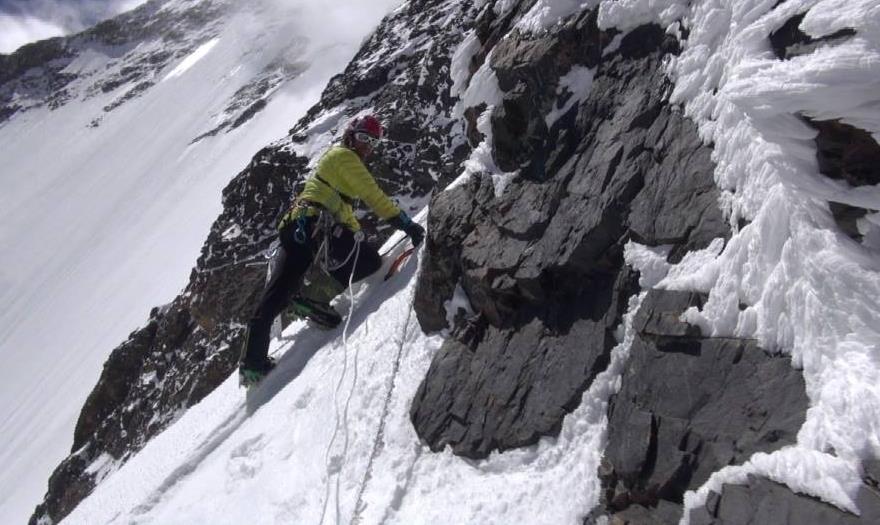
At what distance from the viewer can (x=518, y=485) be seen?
3.09 meters

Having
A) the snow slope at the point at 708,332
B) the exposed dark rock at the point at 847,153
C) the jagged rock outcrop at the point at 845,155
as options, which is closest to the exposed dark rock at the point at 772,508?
the snow slope at the point at 708,332

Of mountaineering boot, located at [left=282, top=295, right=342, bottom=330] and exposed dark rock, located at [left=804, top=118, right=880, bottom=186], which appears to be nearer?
exposed dark rock, located at [left=804, top=118, right=880, bottom=186]

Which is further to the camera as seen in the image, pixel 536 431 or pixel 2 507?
pixel 2 507

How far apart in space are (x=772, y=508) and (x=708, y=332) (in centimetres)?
79

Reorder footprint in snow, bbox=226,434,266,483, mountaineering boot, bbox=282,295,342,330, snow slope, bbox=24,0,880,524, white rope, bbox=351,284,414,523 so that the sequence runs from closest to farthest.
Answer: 1. snow slope, bbox=24,0,880,524
2. white rope, bbox=351,284,414,523
3. footprint in snow, bbox=226,434,266,483
4. mountaineering boot, bbox=282,295,342,330

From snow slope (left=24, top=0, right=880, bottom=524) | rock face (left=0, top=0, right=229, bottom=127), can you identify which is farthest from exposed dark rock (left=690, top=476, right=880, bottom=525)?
rock face (left=0, top=0, right=229, bottom=127)

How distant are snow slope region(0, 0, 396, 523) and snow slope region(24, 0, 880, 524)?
19.7 meters

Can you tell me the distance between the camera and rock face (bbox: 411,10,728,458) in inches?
128

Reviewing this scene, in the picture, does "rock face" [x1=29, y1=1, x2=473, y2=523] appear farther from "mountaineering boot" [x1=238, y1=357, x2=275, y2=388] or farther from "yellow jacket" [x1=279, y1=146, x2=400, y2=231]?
"mountaineering boot" [x1=238, y1=357, x2=275, y2=388]

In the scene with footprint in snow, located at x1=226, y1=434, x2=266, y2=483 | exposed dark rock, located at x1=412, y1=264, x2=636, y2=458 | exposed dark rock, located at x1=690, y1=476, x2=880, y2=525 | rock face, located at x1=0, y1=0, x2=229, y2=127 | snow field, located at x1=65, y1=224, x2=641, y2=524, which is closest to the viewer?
exposed dark rock, located at x1=690, y1=476, x2=880, y2=525

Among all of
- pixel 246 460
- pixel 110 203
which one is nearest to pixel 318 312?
pixel 246 460

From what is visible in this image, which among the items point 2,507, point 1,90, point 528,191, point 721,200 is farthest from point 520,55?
point 1,90

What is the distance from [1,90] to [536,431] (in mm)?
113991

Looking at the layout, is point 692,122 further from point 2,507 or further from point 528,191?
point 2,507
